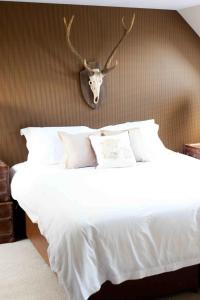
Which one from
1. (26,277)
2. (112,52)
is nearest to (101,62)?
(112,52)

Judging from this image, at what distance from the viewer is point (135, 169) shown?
3.41 meters

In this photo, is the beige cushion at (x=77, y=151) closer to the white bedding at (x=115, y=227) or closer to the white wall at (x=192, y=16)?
the white bedding at (x=115, y=227)

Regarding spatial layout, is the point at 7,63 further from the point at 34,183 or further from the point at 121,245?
the point at 121,245

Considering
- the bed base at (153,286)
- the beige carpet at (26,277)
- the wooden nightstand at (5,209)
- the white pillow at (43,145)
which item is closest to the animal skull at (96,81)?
the white pillow at (43,145)

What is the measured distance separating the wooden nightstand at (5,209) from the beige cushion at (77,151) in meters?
0.57

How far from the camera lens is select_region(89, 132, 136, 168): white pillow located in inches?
139

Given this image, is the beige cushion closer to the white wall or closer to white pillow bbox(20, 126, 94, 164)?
white pillow bbox(20, 126, 94, 164)

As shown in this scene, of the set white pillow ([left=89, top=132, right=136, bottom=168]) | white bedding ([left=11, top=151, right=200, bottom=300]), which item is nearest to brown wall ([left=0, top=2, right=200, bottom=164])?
white pillow ([left=89, top=132, right=136, bottom=168])

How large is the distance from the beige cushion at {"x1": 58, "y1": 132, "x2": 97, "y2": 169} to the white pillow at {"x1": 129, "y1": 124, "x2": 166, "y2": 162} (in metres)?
0.45

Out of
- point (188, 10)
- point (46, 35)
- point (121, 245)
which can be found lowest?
point (121, 245)

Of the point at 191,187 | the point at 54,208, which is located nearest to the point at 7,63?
the point at 54,208

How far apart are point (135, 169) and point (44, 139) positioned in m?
1.01

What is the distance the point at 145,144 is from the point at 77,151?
73cm

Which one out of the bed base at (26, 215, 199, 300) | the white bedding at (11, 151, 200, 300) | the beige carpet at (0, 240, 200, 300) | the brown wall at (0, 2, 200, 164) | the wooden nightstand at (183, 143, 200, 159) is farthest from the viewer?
the wooden nightstand at (183, 143, 200, 159)
